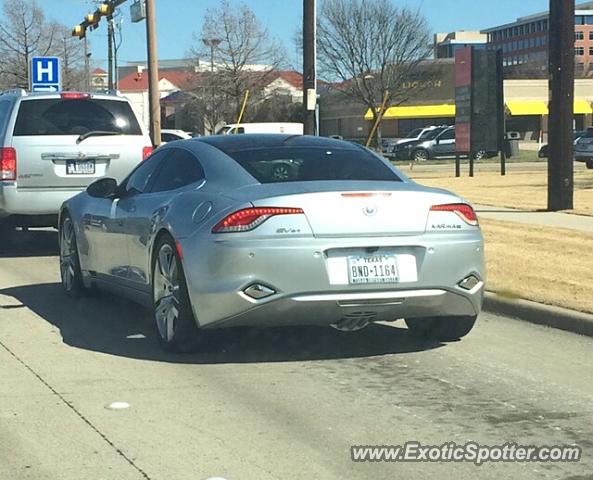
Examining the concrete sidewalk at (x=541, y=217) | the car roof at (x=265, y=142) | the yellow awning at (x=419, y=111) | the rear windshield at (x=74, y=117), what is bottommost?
the concrete sidewalk at (x=541, y=217)

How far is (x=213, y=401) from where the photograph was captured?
5.91 metres

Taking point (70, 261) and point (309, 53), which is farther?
→ point (309, 53)

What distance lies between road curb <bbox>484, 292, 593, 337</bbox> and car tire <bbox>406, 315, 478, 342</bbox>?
968 millimetres

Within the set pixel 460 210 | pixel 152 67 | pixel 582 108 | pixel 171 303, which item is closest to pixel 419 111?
pixel 582 108

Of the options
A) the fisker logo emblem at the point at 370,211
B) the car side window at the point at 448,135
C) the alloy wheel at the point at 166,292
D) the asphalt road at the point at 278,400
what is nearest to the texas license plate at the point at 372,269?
the fisker logo emblem at the point at 370,211

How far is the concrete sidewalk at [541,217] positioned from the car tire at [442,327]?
6155mm

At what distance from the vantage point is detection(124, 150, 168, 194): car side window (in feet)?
26.8

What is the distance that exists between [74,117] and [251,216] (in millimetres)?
6882

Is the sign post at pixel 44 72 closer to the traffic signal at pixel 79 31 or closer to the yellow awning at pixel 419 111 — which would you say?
the traffic signal at pixel 79 31

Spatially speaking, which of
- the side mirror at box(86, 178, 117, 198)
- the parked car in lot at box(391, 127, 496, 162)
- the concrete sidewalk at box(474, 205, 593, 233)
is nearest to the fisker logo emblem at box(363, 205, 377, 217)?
the side mirror at box(86, 178, 117, 198)

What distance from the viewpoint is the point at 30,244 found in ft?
46.8

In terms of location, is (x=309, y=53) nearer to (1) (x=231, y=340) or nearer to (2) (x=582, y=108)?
(1) (x=231, y=340)

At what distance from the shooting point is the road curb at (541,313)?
782 cm

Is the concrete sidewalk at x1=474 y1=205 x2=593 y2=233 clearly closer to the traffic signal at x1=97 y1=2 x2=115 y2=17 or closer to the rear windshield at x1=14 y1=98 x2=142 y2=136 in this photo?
the rear windshield at x1=14 y1=98 x2=142 y2=136
